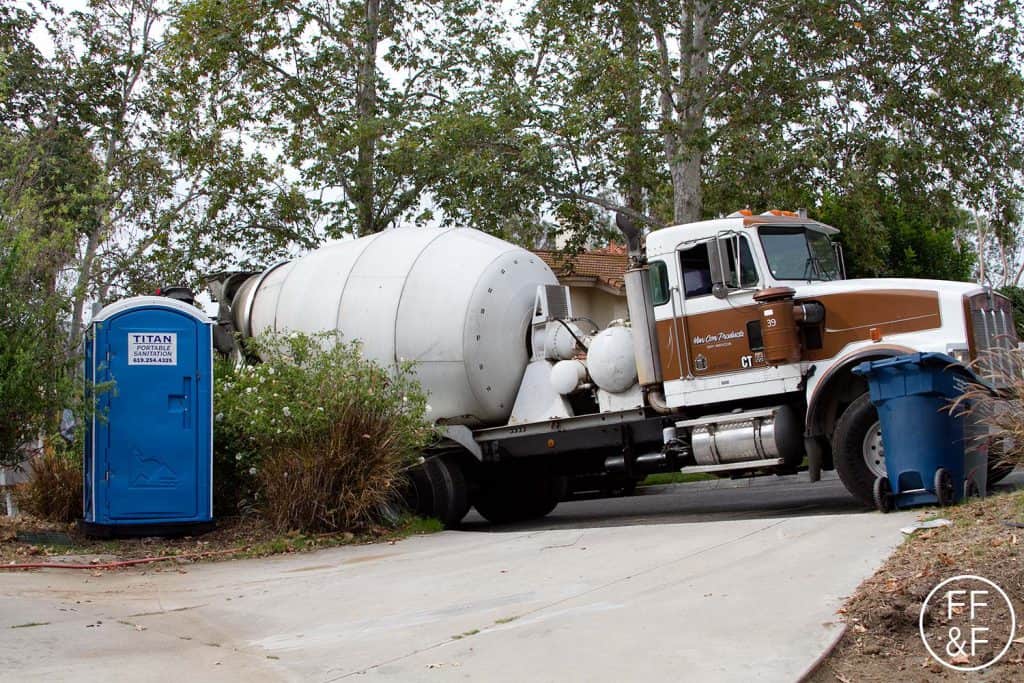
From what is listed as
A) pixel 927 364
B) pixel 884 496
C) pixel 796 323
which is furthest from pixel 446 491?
pixel 927 364

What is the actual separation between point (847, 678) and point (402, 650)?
2.35 meters

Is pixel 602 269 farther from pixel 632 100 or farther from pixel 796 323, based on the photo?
pixel 796 323

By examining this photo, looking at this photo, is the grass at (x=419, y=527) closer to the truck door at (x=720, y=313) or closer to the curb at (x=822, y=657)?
the truck door at (x=720, y=313)

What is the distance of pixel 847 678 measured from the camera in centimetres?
520

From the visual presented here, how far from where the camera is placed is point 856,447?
1014 centimetres

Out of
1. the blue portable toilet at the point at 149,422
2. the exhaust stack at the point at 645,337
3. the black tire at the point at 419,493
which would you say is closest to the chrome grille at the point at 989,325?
the exhaust stack at the point at 645,337

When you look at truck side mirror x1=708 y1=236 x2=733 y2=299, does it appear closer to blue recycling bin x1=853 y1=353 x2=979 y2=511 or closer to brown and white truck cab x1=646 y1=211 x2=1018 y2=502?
brown and white truck cab x1=646 y1=211 x2=1018 y2=502

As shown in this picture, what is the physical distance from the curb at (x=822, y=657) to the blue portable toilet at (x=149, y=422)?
24.1 ft

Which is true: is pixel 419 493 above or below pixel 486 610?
above

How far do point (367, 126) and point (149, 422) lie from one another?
31.6 ft

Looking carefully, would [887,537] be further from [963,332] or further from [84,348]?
[84,348]

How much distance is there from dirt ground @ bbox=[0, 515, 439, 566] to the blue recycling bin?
473 centimetres

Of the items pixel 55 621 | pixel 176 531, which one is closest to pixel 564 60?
pixel 176 531

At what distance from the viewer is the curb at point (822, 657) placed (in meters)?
5.09
